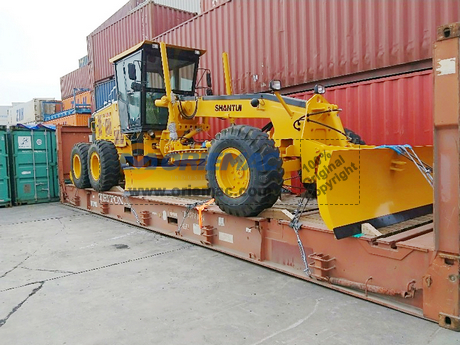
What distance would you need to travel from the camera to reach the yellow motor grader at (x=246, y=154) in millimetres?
3773

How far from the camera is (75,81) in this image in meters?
23.0

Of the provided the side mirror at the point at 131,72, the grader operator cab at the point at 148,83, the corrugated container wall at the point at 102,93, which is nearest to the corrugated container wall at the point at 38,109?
the corrugated container wall at the point at 102,93

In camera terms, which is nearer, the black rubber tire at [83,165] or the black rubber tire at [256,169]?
the black rubber tire at [256,169]

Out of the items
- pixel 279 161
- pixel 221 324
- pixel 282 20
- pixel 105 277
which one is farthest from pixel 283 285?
pixel 282 20

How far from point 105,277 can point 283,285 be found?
1973 millimetres

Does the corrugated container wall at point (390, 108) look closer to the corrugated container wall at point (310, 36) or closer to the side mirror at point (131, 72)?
the corrugated container wall at point (310, 36)

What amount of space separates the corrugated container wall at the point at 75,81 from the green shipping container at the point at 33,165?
36.1 feet

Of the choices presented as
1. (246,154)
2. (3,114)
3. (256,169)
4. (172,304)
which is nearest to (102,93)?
(246,154)

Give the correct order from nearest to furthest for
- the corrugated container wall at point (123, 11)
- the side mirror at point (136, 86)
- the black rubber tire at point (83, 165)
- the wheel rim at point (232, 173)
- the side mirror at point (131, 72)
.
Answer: the wheel rim at point (232, 173) < the side mirror at point (131, 72) < the side mirror at point (136, 86) < the black rubber tire at point (83, 165) < the corrugated container wall at point (123, 11)

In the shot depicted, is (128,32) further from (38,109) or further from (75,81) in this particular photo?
(38,109)

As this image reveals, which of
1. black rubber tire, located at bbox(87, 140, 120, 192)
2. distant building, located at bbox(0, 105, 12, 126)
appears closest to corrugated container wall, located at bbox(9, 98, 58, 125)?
distant building, located at bbox(0, 105, 12, 126)

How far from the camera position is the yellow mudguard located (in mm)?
3547

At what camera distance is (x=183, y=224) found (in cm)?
584

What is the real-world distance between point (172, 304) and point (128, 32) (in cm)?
1113
